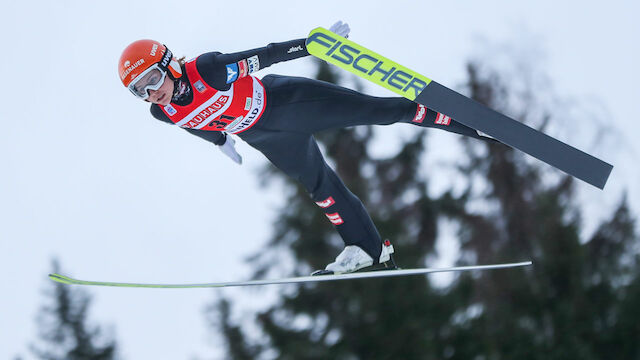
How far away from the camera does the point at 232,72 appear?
3.39 m

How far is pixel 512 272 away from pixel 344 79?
369 centimetres

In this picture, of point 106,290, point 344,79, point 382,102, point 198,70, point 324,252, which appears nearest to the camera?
point 198,70

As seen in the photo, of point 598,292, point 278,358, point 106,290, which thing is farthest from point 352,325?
point 106,290

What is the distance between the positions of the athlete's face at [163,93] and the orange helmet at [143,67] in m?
0.03

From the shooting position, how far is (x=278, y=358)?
8672 millimetres

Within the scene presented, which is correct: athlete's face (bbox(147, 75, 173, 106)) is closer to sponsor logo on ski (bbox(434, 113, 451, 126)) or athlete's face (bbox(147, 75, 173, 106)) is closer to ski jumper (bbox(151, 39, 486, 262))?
ski jumper (bbox(151, 39, 486, 262))

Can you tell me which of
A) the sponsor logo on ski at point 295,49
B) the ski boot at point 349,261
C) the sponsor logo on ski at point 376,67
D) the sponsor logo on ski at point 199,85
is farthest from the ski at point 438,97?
the ski boot at point 349,261

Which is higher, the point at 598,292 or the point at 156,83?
the point at 598,292

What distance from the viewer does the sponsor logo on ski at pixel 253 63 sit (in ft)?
11.1

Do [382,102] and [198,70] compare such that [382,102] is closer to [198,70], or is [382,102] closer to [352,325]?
[198,70]

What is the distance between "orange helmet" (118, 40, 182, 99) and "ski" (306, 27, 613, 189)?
0.75 m

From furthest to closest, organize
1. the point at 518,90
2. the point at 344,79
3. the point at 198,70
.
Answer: the point at 518,90, the point at 344,79, the point at 198,70

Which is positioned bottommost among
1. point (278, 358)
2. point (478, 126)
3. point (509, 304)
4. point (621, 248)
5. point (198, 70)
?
point (478, 126)

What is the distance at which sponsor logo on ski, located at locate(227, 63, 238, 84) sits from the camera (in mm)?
3379
